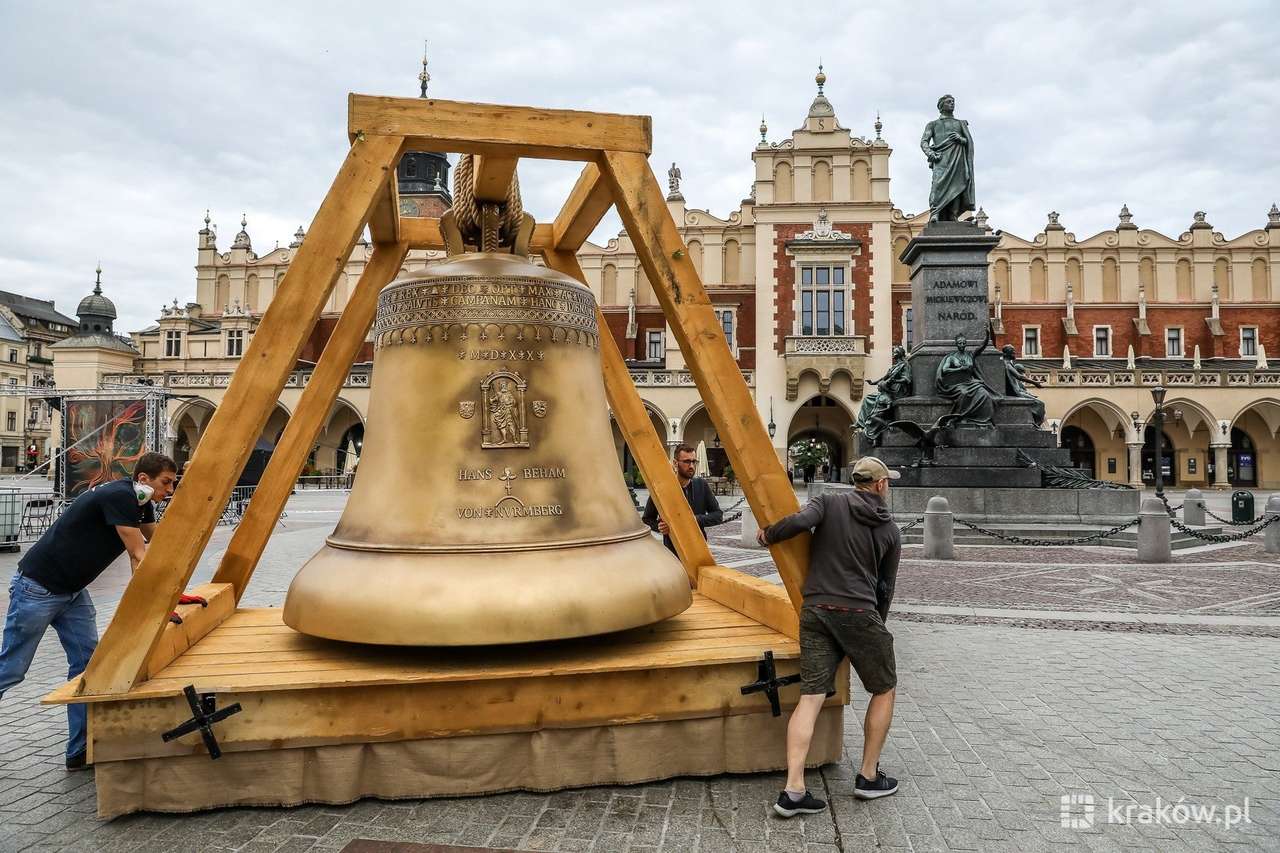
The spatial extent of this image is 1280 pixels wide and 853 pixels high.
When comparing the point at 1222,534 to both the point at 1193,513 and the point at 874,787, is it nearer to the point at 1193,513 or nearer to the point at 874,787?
Answer: the point at 1193,513

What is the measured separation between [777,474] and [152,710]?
233 centimetres

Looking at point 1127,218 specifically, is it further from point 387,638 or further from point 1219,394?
point 387,638

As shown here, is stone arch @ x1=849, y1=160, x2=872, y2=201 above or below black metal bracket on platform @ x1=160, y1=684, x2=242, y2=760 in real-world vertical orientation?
above

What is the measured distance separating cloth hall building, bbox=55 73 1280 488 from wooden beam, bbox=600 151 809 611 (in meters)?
28.6

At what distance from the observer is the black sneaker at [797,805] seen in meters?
2.73

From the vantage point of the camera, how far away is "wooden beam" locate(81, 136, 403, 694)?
2.61 m

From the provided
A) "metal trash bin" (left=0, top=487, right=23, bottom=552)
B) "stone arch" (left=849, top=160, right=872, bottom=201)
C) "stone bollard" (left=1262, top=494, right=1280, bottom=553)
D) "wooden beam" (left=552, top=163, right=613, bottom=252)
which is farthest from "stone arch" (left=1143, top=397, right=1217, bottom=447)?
"metal trash bin" (left=0, top=487, right=23, bottom=552)

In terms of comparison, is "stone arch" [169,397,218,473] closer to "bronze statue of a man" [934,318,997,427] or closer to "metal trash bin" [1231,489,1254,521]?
"bronze statue of a man" [934,318,997,427]

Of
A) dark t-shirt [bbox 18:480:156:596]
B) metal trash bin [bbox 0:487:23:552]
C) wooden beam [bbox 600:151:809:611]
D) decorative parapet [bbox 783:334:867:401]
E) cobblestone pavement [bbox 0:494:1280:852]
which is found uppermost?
decorative parapet [bbox 783:334:867:401]

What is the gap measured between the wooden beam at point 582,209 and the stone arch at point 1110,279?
1592 inches

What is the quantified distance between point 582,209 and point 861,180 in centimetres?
3195

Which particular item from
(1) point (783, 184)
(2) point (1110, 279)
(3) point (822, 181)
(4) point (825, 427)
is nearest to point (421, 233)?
(1) point (783, 184)

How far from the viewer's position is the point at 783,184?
3350 centimetres

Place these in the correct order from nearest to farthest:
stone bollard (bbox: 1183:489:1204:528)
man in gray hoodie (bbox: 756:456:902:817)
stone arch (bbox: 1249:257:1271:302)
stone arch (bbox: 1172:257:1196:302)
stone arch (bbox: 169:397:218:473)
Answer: man in gray hoodie (bbox: 756:456:902:817), stone bollard (bbox: 1183:489:1204:528), stone arch (bbox: 169:397:218:473), stone arch (bbox: 1249:257:1271:302), stone arch (bbox: 1172:257:1196:302)
